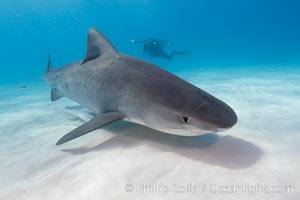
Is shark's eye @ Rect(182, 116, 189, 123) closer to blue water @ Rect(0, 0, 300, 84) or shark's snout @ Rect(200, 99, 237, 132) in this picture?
shark's snout @ Rect(200, 99, 237, 132)

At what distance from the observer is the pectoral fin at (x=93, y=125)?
3595 millimetres

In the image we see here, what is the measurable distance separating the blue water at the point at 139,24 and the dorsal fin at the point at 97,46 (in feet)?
262

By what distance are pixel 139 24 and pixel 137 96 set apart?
183 meters

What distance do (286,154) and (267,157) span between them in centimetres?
29

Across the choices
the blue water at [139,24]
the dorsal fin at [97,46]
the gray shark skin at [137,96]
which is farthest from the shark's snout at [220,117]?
the blue water at [139,24]

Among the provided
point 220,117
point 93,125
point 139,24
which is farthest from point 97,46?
point 139,24

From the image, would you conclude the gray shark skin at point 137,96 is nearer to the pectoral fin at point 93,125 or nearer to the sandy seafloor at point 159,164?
the pectoral fin at point 93,125

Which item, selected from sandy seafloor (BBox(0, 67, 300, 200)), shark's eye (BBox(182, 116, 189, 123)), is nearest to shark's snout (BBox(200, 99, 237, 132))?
shark's eye (BBox(182, 116, 189, 123))

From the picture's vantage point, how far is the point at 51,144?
4.50m

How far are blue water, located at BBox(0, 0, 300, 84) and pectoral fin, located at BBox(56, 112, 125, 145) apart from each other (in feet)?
268

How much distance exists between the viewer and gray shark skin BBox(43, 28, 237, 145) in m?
2.72

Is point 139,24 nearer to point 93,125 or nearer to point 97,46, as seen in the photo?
point 97,46

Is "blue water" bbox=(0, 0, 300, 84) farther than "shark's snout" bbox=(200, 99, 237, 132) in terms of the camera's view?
Yes

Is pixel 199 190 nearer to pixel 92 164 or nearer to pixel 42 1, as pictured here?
pixel 92 164
